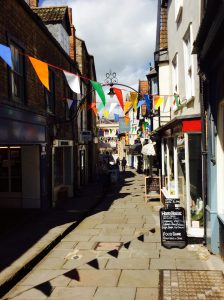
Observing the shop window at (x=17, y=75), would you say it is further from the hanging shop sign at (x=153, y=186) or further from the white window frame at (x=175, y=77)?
the hanging shop sign at (x=153, y=186)

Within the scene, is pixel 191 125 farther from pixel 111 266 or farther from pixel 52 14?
pixel 52 14

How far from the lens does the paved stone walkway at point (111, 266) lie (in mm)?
6387

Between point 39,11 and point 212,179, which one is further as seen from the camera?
point 39,11

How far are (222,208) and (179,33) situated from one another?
6.79 meters

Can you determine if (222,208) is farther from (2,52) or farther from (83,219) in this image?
(83,219)

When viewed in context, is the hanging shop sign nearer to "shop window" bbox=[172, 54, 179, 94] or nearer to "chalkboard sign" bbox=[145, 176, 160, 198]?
"chalkboard sign" bbox=[145, 176, 160, 198]

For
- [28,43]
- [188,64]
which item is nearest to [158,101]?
[188,64]

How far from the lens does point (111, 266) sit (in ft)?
25.4

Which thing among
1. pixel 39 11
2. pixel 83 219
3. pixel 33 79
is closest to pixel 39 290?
pixel 83 219

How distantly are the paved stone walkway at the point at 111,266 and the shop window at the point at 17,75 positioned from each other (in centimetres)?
433

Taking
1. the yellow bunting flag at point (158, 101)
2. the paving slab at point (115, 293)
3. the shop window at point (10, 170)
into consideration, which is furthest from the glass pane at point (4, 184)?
the paving slab at point (115, 293)

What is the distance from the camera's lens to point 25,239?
9.81 metres

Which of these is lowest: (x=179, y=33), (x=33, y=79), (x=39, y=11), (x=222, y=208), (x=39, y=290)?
(x=39, y=290)

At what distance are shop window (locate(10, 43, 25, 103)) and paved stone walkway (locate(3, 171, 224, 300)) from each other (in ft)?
14.2
